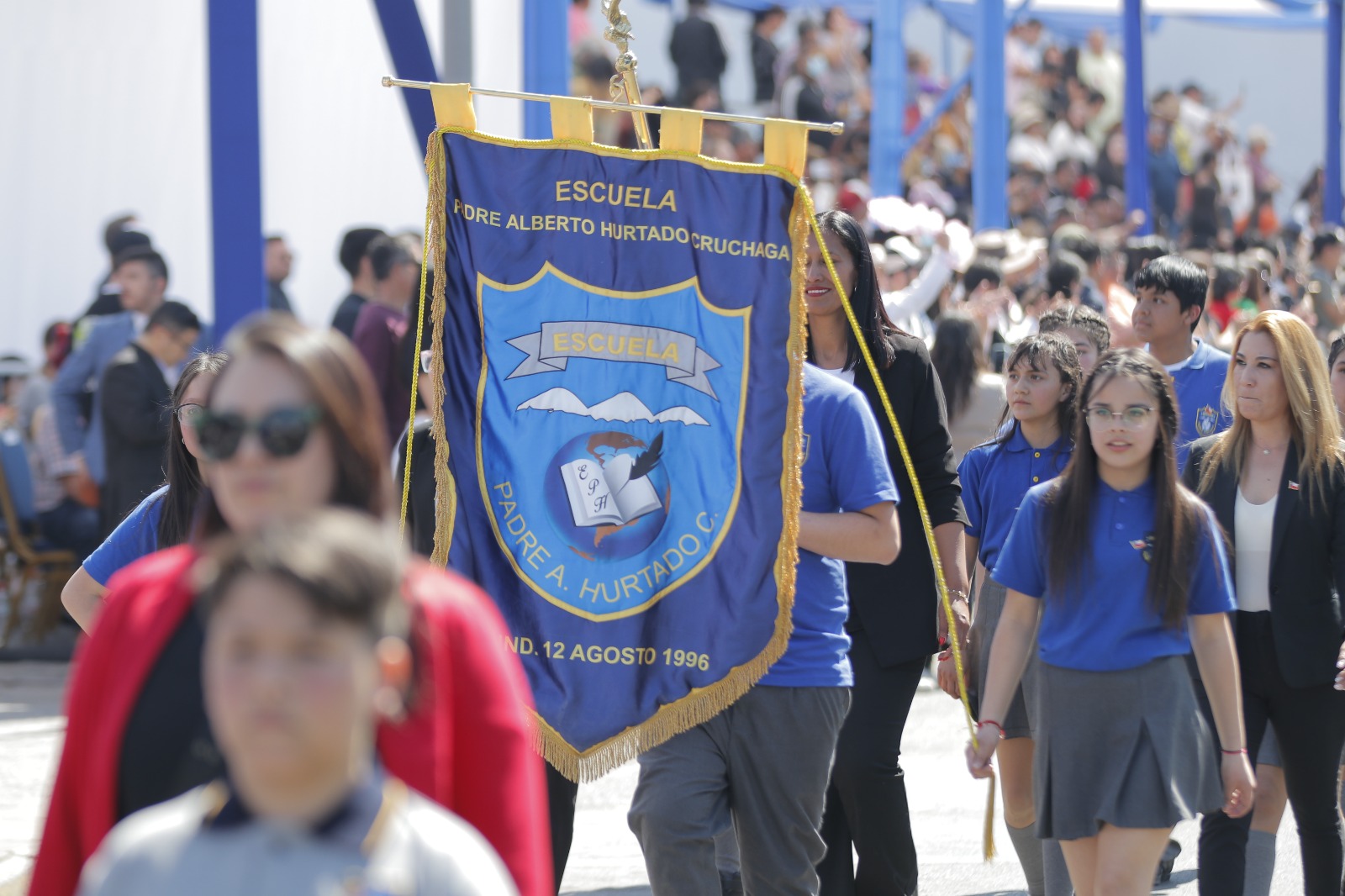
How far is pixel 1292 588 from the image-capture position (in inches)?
192

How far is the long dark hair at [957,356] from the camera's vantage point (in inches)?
277

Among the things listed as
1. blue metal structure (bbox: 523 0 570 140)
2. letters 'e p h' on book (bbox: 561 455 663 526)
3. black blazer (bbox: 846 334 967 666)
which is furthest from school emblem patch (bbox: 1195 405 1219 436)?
blue metal structure (bbox: 523 0 570 140)

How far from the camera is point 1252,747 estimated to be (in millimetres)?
4984

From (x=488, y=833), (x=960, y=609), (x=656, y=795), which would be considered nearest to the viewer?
(x=488, y=833)

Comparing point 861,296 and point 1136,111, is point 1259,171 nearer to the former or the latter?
point 1136,111

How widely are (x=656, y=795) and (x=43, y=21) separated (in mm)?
8540

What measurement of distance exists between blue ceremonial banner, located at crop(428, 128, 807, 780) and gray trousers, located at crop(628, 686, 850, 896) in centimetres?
8

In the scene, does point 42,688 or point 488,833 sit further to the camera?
point 42,688

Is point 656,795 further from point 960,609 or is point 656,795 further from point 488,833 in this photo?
point 488,833

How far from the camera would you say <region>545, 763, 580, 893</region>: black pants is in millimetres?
4324

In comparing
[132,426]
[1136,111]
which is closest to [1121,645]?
[132,426]

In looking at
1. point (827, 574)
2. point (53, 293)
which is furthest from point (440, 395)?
point (53, 293)

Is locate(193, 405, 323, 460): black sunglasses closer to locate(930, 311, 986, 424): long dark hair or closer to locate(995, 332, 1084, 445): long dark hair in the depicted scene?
locate(995, 332, 1084, 445): long dark hair

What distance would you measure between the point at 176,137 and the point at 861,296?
7.91 meters
